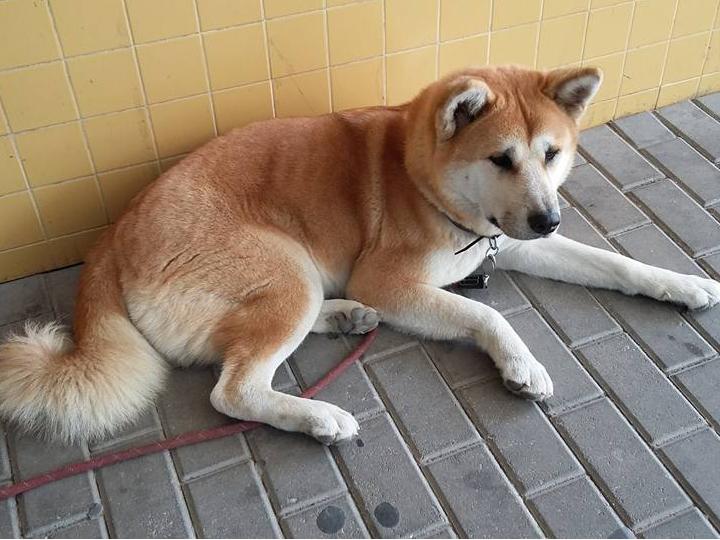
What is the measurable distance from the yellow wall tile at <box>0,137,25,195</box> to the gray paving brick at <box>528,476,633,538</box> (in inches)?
78.3

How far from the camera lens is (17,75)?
2.45 meters

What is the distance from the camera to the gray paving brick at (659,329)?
8.22 feet

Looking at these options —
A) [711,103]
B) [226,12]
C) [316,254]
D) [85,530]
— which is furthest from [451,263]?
[711,103]

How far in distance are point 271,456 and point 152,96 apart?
1324 millimetres

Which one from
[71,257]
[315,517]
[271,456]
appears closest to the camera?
[315,517]

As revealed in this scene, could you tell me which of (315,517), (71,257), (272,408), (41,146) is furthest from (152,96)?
(315,517)

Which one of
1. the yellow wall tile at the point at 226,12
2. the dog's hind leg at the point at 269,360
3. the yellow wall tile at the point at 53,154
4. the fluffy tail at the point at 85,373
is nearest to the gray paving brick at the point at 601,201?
the dog's hind leg at the point at 269,360

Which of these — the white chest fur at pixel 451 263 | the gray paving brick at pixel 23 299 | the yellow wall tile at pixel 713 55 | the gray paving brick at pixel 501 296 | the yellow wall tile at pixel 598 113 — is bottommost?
the gray paving brick at pixel 501 296

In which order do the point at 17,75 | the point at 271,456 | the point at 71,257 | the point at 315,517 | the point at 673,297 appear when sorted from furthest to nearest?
the point at 71,257, the point at 673,297, the point at 17,75, the point at 271,456, the point at 315,517

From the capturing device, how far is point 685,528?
2049 mm

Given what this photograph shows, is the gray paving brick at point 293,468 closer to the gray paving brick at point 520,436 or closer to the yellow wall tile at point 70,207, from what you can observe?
the gray paving brick at point 520,436

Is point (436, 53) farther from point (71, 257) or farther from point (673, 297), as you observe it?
point (71, 257)

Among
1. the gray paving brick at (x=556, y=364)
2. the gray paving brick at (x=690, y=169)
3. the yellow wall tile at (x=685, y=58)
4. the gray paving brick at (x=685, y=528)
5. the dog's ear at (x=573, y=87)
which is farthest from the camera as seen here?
the yellow wall tile at (x=685, y=58)

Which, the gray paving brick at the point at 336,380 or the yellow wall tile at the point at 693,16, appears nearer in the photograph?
the gray paving brick at the point at 336,380
